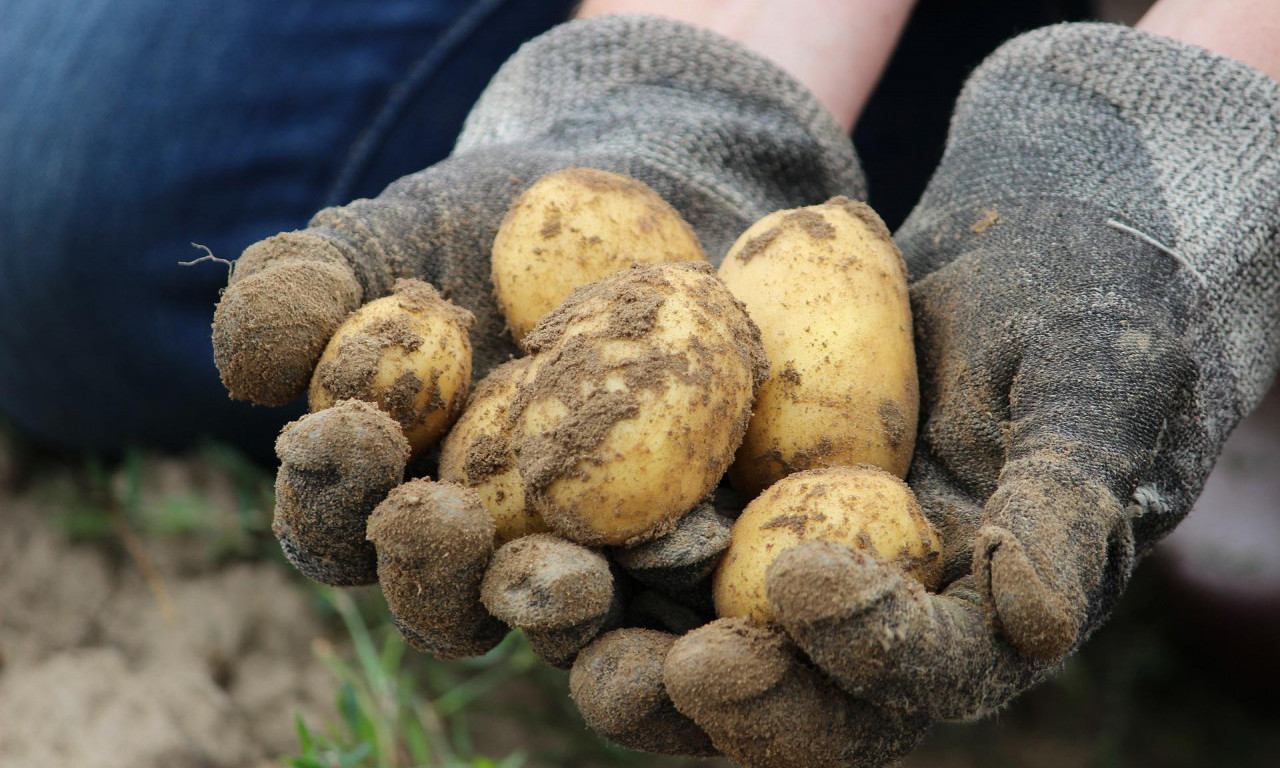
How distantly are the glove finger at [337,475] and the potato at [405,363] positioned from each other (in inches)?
2.5

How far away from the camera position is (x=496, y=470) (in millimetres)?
1180

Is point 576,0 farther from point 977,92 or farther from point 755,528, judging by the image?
point 755,528

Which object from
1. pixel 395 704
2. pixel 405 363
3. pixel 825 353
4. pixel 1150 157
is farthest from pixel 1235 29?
pixel 395 704

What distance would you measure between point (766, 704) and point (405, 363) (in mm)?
549

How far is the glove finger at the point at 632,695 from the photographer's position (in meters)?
1.01

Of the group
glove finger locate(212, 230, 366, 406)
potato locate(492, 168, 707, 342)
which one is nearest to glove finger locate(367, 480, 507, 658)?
glove finger locate(212, 230, 366, 406)

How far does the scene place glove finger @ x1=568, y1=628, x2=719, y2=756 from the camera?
39.6 inches

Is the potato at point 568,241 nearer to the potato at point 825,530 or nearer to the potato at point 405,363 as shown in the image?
the potato at point 405,363

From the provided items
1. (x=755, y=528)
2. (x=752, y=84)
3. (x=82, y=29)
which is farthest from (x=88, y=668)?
(x=752, y=84)

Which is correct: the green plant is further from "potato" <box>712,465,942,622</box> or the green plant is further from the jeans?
"potato" <box>712,465,942,622</box>

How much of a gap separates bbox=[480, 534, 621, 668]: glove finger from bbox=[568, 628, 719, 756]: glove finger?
1.1 inches

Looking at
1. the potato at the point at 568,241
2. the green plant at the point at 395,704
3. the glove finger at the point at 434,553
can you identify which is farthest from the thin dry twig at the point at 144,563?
the glove finger at the point at 434,553

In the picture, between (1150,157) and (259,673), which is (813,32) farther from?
(259,673)

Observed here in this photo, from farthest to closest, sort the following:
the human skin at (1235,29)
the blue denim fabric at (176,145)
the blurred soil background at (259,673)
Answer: the blue denim fabric at (176,145) → the blurred soil background at (259,673) → the human skin at (1235,29)
